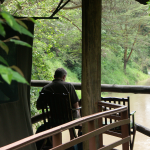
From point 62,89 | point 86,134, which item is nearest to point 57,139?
point 86,134

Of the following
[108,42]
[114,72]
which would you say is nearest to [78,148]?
[108,42]

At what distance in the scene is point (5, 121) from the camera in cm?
171

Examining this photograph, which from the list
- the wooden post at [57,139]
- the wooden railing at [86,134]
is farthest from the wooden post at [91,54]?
the wooden post at [57,139]

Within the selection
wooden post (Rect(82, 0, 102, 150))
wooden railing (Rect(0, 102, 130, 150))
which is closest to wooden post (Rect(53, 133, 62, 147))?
wooden railing (Rect(0, 102, 130, 150))

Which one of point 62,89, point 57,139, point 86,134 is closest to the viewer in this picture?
point 57,139

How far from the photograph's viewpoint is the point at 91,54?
1887mm

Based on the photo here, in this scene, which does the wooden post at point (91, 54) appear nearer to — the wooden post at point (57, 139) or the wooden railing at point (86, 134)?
the wooden railing at point (86, 134)

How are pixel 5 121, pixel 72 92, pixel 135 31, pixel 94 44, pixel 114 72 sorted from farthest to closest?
pixel 114 72
pixel 135 31
pixel 72 92
pixel 94 44
pixel 5 121

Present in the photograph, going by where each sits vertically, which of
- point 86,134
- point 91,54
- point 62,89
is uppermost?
point 91,54

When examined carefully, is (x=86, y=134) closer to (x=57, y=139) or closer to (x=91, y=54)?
(x=57, y=139)

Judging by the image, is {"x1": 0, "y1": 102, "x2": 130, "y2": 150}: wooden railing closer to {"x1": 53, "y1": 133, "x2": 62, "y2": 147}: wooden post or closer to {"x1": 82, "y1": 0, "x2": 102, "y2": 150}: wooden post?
{"x1": 53, "y1": 133, "x2": 62, "y2": 147}: wooden post

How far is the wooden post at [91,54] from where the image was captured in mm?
1868

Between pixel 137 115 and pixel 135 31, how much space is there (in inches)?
287

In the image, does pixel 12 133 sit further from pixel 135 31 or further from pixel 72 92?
pixel 135 31
